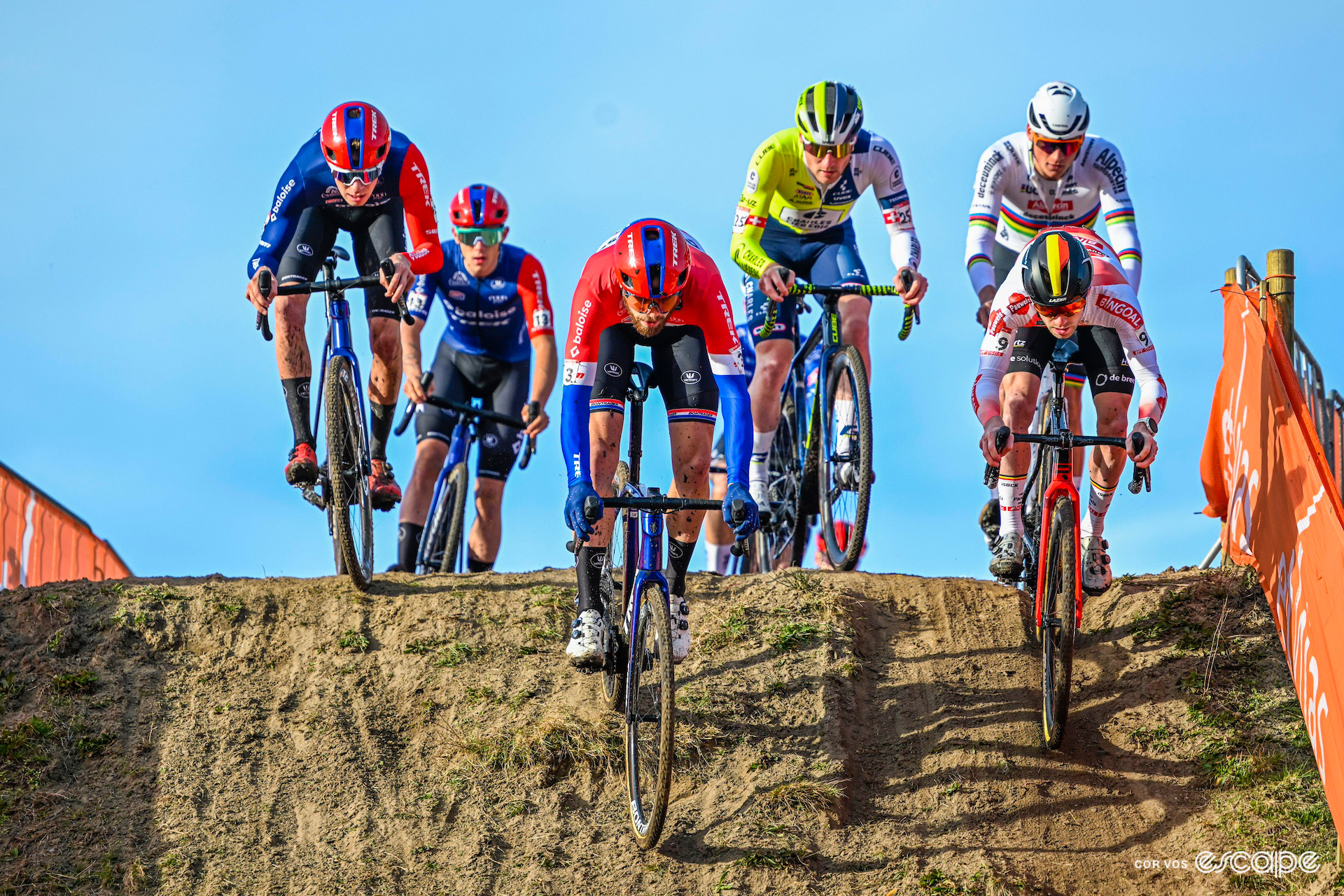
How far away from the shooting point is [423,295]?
10.8m

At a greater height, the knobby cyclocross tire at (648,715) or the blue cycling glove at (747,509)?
the blue cycling glove at (747,509)

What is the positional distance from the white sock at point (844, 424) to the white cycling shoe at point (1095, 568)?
1.85 m

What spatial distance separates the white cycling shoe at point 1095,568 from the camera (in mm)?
7512

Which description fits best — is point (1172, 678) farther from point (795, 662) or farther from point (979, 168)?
point (979, 168)

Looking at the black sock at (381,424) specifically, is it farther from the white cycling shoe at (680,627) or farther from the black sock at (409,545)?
the white cycling shoe at (680,627)

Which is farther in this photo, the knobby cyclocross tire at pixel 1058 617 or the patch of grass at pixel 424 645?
the patch of grass at pixel 424 645

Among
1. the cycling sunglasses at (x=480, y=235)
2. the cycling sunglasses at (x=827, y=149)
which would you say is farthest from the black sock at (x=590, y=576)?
the cycling sunglasses at (x=480, y=235)

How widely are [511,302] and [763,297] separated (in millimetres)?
2453

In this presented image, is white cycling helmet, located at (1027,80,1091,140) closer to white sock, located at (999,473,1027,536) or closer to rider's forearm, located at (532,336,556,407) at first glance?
white sock, located at (999,473,1027,536)

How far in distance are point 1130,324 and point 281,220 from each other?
5.32 metres

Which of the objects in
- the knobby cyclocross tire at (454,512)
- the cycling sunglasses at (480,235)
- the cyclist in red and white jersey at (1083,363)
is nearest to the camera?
the cyclist in red and white jersey at (1083,363)

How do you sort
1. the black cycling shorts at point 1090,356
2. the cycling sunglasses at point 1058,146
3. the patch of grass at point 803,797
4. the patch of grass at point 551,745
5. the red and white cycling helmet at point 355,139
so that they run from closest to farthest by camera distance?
the patch of grass at point 803,797
the patch of grass at point 551,745
the black cycling shorts at point 1090,356
the red and white cycling helmet at point 355,139
the cycling sunglasses at point 1058,146

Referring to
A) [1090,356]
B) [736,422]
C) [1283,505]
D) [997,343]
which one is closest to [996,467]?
[997,343]

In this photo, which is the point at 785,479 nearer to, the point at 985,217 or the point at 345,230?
the point at 985,217
